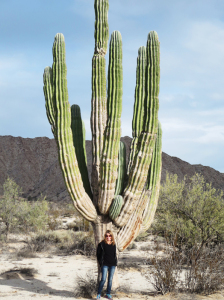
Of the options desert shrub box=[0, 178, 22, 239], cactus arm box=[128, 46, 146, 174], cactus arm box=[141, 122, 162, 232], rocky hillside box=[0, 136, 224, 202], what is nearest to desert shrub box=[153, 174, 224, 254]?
cactus arm box=[141, 122, 162, 232]

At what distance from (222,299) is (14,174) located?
55.7 metres

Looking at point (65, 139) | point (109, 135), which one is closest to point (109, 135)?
point (109, 135)

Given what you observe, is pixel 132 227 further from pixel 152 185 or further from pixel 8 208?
pixel 8 208

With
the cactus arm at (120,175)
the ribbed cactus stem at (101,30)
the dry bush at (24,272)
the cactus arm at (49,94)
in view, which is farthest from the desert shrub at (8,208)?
the ribbed cactus stem at (101,30)

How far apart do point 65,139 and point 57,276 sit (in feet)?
17.4

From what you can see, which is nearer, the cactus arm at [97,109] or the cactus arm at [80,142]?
the cactus arm at [97,109]

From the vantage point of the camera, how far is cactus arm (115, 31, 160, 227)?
306 inches

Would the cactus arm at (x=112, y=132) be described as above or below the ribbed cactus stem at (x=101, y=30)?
below

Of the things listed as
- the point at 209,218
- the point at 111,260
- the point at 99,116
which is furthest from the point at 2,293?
the point at 209,218

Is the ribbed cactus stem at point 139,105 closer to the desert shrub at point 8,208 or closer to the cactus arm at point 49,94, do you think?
the cactus arm at point 49,94

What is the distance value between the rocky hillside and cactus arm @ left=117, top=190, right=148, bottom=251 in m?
45.1

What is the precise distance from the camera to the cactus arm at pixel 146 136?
778 centimetres

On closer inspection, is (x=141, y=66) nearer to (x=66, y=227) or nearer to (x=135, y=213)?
(x=135, y=213)

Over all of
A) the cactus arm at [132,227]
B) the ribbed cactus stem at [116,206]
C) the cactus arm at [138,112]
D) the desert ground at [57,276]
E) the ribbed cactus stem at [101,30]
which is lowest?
the desert ground at [57,276]
